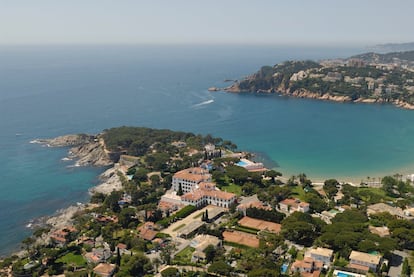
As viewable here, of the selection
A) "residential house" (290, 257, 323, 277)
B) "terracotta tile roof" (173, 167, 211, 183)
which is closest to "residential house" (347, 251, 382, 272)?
"residential house" (290, 257, 323, 277)

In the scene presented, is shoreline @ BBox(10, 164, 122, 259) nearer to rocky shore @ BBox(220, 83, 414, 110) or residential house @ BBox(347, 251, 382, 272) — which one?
residential house @ BBox(347, 251, 382, 272)

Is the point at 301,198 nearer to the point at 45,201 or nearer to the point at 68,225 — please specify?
the point at 68,225

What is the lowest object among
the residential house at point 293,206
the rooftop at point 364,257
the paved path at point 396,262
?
the residential house at point 293,206

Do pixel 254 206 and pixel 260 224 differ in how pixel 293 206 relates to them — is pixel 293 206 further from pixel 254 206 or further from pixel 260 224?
pixel 260 224

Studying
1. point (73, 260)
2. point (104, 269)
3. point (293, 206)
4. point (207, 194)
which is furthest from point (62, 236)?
point (293, 206)

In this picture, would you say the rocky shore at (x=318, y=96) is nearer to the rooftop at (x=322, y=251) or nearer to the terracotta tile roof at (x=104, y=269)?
the rooftop at (x=322, y=251)

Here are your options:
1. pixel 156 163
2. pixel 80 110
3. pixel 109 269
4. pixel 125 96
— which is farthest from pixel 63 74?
pixel 109 269

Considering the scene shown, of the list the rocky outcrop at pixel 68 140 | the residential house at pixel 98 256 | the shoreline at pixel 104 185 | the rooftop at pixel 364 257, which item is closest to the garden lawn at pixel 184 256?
the residential house at pixel 98 256
